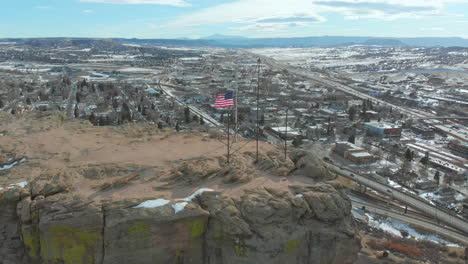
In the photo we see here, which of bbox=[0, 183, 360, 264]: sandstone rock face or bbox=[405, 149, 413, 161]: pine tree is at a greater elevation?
bbox=[0, 183, 360, 264]: sandstone rock face

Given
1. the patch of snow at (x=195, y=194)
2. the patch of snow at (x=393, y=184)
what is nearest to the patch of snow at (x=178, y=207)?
the patch of snow at (x=195, y=194)

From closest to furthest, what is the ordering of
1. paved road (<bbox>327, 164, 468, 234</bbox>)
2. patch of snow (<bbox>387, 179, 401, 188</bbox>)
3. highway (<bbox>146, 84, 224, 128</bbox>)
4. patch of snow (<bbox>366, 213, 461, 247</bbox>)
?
patch of snow (<bbox>366, 213, 461, 247</bbox>) < paved road (<bbox>327, 164, 468, 234</bbox>) < patch of snow (<bbox>387, 179, 401, 188</bbox>) < highway (<bbox>146, 84, 224, 128</bbox>)

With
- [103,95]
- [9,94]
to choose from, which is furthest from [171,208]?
[9,94]

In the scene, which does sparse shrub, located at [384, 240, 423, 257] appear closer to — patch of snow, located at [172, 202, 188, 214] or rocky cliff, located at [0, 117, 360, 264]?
rocky cliff, located at [0, 117, 360, 264]

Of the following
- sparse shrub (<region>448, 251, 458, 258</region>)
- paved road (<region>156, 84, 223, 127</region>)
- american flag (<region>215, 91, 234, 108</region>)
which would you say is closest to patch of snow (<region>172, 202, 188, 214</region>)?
american flag (<region>215, 91, 234, 108</region>)

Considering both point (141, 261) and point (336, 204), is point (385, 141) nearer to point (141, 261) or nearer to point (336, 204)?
point (336, 204)

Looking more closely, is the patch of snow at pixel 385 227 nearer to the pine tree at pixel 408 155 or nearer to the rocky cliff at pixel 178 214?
the rocky cliff at pixel 178 214
